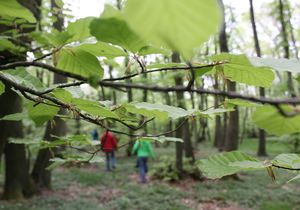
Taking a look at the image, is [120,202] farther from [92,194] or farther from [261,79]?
[261,79]

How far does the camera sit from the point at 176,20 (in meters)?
0.29

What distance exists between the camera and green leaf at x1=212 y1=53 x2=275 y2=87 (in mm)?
727

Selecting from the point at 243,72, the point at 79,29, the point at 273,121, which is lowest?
the point at 273,121

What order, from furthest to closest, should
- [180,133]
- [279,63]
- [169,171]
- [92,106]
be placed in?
[169,171], [180,133], [92,106], [279,63]

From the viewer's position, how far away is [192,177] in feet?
32.1

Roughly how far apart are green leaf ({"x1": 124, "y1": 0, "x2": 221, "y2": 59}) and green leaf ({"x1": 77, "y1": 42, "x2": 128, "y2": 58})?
50cm

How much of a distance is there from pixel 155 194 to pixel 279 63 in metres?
7.52

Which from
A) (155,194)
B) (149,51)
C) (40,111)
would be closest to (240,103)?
(149,51)

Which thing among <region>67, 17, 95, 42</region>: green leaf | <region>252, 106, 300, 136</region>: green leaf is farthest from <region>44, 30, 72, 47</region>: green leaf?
<region>252, 106, 300, 136</region>: green leaf

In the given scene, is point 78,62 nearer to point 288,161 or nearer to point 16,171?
point 288,161

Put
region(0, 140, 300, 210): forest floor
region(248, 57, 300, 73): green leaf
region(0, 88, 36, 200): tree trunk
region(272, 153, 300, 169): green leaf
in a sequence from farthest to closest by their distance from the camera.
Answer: region(0, 140, 300, 210): forest floor < region(0, 88, 36, 200): tree trunk < region(272, 153, 300, 169): green leaf < region(248, 57, 300, 73): green leaf

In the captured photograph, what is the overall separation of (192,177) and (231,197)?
2144 millimetres

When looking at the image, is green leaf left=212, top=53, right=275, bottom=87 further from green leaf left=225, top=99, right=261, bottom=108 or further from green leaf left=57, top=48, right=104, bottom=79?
green leaf left=57, top=48, right=104, bottom=79

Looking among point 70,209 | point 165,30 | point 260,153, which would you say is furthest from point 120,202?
point 260,153
